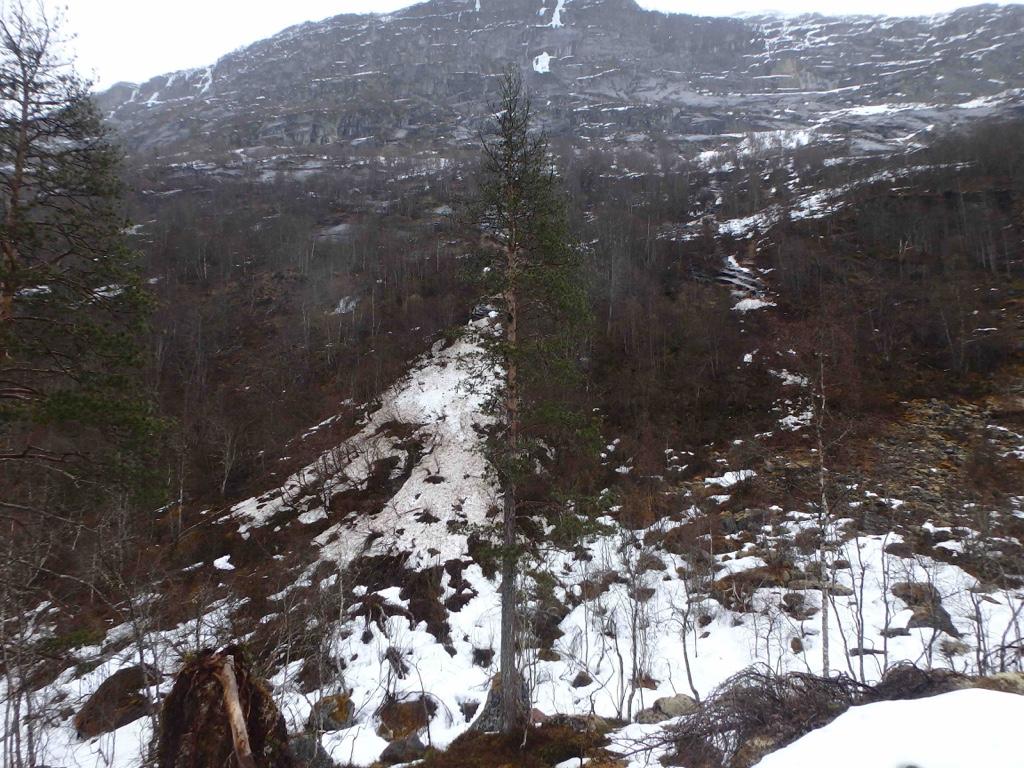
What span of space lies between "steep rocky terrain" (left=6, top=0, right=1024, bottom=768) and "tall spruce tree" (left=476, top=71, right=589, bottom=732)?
0.84 metres

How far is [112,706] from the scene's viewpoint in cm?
1262

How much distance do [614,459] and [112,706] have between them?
2110cm

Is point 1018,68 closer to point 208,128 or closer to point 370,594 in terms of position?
point 370,594

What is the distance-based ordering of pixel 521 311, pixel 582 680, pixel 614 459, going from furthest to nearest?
pixel 614 459
pixel 582 680
pixel 521 311

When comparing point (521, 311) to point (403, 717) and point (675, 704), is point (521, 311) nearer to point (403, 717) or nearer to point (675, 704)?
point (675, 704)

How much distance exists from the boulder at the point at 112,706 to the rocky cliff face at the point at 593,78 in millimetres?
120590

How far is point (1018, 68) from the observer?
10612cm

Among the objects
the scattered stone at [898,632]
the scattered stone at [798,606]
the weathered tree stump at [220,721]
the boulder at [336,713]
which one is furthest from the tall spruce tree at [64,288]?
the scattered stone at [898,632]

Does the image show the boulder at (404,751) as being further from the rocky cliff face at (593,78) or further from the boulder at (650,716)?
the rocky cliff face at (593,78)

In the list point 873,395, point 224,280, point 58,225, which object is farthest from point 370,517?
point 224,280

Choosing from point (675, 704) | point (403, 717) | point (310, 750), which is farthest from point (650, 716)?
point (310, 750)

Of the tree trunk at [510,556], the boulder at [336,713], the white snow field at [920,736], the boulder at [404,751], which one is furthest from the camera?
the boulder at [336,713]

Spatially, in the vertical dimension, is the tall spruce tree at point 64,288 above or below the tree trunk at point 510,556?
above

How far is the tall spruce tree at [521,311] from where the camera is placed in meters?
9.41
